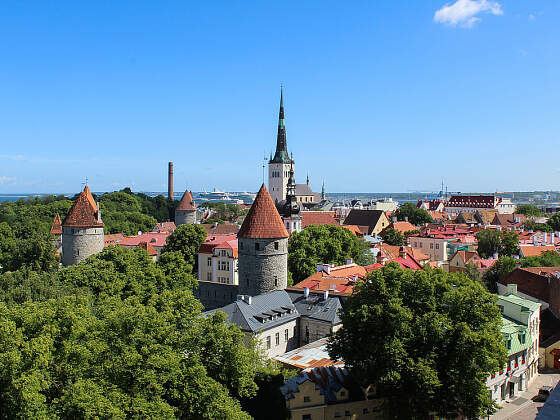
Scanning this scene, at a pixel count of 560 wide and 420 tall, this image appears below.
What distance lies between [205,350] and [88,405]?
180 inches

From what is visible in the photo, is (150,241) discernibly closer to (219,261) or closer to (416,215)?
(219,261)

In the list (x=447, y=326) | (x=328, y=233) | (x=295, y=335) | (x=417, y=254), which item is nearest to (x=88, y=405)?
(x=447, y=326)

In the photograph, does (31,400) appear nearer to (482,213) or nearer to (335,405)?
(335,405)

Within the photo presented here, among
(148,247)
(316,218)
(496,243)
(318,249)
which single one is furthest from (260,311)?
(316,218)

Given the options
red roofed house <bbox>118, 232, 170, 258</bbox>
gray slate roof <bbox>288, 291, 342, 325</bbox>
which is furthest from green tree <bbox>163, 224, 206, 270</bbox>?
gray slate roof <bbox>288, 291, 342, 325</bbox>

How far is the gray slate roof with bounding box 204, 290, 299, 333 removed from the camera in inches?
1034

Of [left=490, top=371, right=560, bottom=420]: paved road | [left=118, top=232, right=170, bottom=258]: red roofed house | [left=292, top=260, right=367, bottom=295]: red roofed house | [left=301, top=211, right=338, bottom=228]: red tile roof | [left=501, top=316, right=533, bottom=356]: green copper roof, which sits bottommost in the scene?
[left=490, top=371, right=560, bottom=420]: paved road

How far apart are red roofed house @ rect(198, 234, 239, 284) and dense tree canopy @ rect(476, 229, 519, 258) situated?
Result: 29337mm

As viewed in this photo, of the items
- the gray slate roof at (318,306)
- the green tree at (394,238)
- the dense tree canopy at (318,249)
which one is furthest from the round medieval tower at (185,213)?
the gray slate roof at (318,306)

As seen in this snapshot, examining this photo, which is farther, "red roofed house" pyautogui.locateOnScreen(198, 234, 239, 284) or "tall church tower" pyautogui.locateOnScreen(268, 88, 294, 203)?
"tall church tower" pyautogui.locateOnScreen(268, 88, 294, 203)

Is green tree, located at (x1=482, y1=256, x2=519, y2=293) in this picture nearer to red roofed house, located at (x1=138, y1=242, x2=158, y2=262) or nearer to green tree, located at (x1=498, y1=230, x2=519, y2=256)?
green tree, located at (x1=498, y1=230, x2=519, y2=256)

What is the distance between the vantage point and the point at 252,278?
109 ft

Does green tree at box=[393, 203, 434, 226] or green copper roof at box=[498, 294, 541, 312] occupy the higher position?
green tree at box=[393, 203, 434, 226]

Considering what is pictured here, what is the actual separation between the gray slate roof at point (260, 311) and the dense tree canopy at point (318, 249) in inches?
478
